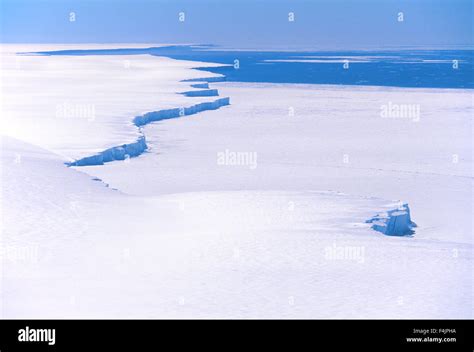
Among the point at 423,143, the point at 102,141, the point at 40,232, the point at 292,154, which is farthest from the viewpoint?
the point at 423,143

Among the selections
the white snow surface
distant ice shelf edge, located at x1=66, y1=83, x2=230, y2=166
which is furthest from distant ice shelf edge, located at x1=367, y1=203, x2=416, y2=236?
distant ice shelf edge, located at x1=66, y1=83, x2=230, y2=166

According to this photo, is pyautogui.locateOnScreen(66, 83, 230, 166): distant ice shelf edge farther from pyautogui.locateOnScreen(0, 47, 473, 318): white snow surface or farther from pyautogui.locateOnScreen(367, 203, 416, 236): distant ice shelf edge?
pyautogui.locateOnScreen(367, 203, 416, 236): distant ice shelf edge

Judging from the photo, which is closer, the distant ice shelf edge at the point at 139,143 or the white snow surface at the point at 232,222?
the white snow surface at the point at 232,222

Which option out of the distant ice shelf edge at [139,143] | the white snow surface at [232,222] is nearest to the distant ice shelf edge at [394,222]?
the white snow surface at [232,222]

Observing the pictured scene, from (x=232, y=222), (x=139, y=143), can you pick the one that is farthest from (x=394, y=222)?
(x=139, y=143)

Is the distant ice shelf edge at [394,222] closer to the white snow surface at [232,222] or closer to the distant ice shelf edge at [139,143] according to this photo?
the white snow surface at [232,222]

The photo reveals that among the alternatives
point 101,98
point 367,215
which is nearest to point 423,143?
point 367,215
